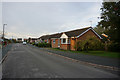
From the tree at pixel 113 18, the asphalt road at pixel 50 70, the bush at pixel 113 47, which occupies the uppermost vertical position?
the tree at pixel 113 18

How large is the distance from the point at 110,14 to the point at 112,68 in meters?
4.97

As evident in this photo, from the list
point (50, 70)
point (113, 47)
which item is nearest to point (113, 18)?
point (50, 70)

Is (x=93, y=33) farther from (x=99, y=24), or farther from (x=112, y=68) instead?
(x=112, y=68)

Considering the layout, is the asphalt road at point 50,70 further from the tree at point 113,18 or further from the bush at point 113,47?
the bush at point 113,47

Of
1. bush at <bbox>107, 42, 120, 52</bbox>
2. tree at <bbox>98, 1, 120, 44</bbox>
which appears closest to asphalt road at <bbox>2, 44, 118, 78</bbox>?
tree at <bbox>98, 1, 120, 44</bbox>

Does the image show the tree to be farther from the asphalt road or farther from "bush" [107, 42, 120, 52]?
"bush" [107, 42, 120, 52]

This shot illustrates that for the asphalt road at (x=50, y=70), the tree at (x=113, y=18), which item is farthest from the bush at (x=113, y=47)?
the asphalt road at (x=50, y=70)

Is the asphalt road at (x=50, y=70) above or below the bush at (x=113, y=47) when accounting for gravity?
below

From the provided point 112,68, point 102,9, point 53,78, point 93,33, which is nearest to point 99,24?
point 102,9

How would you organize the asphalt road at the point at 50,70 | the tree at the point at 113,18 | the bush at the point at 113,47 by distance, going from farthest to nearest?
the bush at the point at 113,47 < the tree at the point at 113,18 < the asphalt road at the point at 50,70

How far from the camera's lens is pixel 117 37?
8.66 metres

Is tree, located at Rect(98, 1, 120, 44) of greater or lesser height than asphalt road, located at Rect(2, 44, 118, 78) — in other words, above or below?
above

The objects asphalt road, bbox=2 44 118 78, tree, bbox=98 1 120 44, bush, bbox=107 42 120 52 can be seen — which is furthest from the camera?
bush, bbox=107 42 120 52

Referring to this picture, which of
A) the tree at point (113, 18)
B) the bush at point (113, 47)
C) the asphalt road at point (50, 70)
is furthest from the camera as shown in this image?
the bush at point (113, 47)
